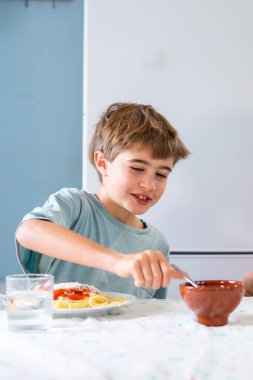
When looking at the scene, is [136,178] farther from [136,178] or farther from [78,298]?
[78,298]

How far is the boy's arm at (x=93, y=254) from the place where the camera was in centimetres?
89

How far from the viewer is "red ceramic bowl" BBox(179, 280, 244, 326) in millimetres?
880

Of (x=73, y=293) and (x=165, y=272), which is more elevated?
(x=165, y=272)

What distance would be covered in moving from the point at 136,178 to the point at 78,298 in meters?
0.50

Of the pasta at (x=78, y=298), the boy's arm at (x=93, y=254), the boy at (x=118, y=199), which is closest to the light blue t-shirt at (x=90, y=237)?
the boy at (x=118, y=199)

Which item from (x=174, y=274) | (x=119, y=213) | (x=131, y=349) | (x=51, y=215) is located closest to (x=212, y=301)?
(x=174, y=274)

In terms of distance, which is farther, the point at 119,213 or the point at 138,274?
the point at 119,213

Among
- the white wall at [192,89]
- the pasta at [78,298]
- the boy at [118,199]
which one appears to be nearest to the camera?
the pasta at [78,298]

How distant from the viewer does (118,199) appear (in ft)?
4.98

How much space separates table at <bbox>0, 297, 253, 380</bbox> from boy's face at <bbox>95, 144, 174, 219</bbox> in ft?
1.71

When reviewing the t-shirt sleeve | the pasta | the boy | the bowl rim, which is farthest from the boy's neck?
the bowl rim

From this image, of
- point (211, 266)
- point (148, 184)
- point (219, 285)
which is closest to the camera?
point (219, 285)

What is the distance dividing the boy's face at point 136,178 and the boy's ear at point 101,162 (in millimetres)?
45

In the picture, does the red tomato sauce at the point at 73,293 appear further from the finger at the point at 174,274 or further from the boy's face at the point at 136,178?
the boy's face at the point at 136,178
